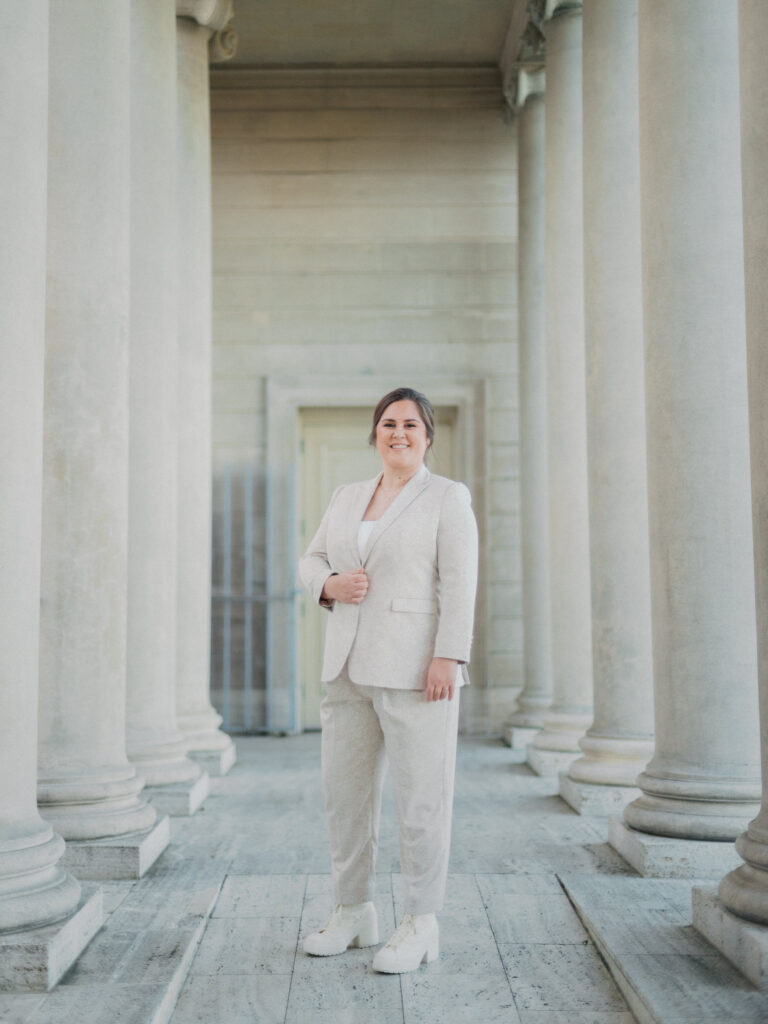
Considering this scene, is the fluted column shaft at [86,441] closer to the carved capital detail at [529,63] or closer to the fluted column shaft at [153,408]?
the fluted column shaft at [153,408]

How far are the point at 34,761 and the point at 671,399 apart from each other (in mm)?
3871

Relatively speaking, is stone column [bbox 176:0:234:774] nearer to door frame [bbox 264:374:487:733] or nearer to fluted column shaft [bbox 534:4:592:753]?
door frame [bbox 264:374:487:733]

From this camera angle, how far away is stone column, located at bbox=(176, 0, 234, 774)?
1052 centimetres

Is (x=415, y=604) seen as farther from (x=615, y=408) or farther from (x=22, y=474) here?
(x=615, y=408)

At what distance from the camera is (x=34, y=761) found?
15.6ft

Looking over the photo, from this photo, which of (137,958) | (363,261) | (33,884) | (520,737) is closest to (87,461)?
(33,884)

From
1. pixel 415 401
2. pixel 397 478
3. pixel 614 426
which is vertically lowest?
pixel 397 478

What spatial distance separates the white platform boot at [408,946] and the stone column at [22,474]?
1.27 m

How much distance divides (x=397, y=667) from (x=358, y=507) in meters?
0.75

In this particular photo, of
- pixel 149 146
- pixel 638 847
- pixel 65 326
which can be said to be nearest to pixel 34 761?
pixel 65 326

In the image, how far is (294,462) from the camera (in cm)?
1405

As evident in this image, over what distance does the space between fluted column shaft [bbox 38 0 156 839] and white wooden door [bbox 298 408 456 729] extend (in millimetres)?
7774

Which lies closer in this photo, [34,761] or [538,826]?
[34,761]

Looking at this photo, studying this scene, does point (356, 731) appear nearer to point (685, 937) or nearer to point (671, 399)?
point (685, 937)
